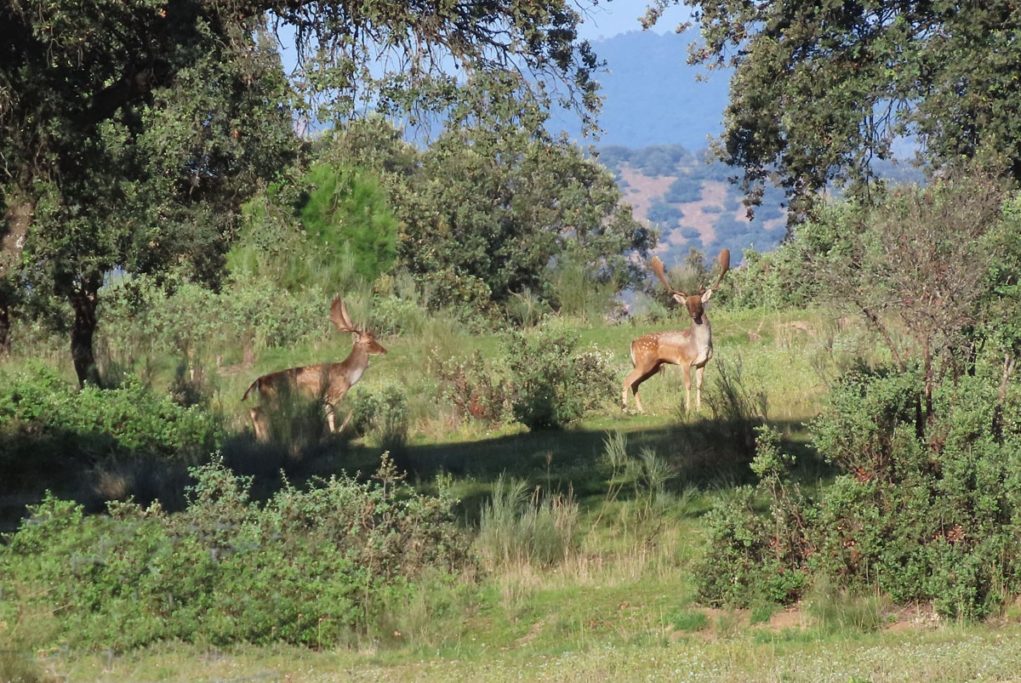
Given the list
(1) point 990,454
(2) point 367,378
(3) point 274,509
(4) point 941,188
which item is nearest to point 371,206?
(2) point 367,378

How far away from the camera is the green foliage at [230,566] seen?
35.1 ft

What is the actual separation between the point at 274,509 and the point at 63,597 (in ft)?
7.42

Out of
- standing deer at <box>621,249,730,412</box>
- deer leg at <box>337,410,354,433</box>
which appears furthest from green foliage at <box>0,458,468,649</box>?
standing deer at <box>621,249,730,412</box>

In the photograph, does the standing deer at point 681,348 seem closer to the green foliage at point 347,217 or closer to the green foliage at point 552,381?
the green foliage at point 552,381

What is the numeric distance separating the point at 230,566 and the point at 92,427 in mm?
8137

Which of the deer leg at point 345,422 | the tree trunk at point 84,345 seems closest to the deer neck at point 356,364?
the deer leg at point 345,422

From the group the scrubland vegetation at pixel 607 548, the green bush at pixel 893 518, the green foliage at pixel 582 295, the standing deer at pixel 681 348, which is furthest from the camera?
the green foliage at pixel 582 295

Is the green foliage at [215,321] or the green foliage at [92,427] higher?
the green foliage at [215,321]

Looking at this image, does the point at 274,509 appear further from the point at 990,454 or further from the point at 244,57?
the point at 990,454

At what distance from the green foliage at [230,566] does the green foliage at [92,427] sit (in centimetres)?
584

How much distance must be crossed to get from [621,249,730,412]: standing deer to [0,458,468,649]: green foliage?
9106 millimetres

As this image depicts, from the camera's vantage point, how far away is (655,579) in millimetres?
11984

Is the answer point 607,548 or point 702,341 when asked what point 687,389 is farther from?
point 607,548

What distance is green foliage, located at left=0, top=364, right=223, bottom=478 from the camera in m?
18.2
